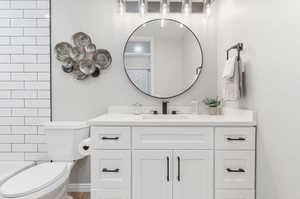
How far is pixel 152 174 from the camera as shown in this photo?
1553mm

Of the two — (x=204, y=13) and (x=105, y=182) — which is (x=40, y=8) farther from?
(x=105, y=182)

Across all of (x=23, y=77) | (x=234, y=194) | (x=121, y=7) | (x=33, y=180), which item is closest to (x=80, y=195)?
(x=33, y=180)

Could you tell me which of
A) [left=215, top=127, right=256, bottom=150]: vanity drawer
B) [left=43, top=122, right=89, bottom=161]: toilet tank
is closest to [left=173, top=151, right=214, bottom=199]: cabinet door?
[left=215, top=127, right=256, bottom=150]: vanity drawer

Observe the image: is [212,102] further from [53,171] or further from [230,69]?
[53,171]

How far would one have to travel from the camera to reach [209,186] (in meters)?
1.54

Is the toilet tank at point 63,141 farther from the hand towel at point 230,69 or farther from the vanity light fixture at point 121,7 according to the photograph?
the hand towel at point 230,69

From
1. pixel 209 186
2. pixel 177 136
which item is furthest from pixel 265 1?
pixel 209 186

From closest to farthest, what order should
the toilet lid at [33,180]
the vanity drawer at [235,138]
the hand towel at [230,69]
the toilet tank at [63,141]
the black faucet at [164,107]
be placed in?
the toilet lid at [33,180]
the vanity drawer at [235,138]
the hand towel at [230,69]
the toilet tank at [63,141]
the black faucet at [164,107]

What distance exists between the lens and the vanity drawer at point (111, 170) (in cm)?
155

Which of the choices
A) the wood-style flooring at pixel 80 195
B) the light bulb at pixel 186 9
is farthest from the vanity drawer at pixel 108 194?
the light bulb at pixel 186 9

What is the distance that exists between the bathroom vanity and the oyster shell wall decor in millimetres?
833

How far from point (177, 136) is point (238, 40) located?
101 cm

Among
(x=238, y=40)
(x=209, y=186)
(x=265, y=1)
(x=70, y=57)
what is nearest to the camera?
(x=265, y=1)

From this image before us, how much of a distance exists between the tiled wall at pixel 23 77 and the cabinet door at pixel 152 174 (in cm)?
126
